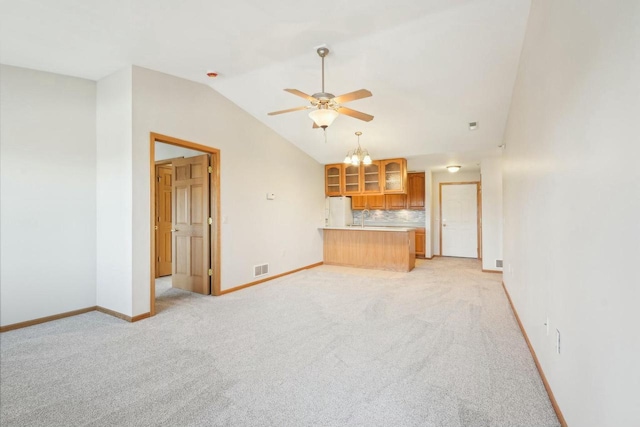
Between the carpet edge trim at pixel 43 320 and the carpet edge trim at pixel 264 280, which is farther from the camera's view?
the carpet edge trim at pixel 264 280

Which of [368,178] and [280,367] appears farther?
[368,178]

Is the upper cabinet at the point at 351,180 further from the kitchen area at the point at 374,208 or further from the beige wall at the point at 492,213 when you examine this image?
the beige wall at the point at 492,213

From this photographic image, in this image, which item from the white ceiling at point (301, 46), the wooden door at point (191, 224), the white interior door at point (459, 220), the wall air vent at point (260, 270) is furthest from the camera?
the white interior door at point (459, 220)

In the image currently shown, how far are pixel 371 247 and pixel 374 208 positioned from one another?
2106 millimetres

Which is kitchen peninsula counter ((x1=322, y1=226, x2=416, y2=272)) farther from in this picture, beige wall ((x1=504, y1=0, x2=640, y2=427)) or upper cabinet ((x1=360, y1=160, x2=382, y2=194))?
beige wall ((x1=504, y1=0, x2=640, y2=427))

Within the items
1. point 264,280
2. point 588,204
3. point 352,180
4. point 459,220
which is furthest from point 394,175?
point 588,204

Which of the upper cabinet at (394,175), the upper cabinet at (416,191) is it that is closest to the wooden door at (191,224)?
the upper cabinet at (394,175)

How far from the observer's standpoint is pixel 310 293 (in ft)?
14.6

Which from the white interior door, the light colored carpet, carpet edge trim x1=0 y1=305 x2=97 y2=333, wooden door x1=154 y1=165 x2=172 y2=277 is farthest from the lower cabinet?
carpet edge trim x1=0 y1=305 x2=97 y2=333

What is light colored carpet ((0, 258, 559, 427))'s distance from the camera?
1.78 m

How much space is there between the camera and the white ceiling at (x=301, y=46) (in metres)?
2.51

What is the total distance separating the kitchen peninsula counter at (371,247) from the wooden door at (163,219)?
10.5 feet

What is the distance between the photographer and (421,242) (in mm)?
7816

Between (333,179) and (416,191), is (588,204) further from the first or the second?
(416,191)
